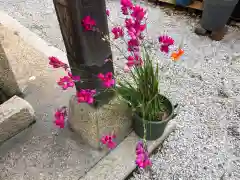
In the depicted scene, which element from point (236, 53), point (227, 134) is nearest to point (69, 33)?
point (227, 134)

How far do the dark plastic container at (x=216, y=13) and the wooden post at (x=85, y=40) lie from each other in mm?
1470

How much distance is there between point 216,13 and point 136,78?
4.83 feet

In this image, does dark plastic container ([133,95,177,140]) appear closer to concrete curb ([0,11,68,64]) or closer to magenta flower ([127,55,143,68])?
magenta flower ([127,55,143,68])

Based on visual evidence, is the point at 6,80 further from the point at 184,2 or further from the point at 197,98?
the point at 184,2

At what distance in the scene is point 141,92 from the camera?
129 centimetres

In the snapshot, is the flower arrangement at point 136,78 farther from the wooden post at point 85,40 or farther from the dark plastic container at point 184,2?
the dark plastic container at point 184,2

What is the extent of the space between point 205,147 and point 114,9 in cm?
196

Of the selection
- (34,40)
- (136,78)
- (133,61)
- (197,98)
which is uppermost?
(133,61)

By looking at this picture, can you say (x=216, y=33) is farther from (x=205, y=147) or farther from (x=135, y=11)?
(x=135, y=11)

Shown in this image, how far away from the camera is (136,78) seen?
127cm

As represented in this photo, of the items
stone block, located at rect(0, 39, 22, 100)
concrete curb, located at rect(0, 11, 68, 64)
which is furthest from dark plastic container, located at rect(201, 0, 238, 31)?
stone block, located at rect(0, 39, 22, 100)

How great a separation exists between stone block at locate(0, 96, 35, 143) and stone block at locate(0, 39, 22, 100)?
186 mm

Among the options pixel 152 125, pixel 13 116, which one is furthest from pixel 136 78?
pixel 13 116

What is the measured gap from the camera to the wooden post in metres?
1.03
